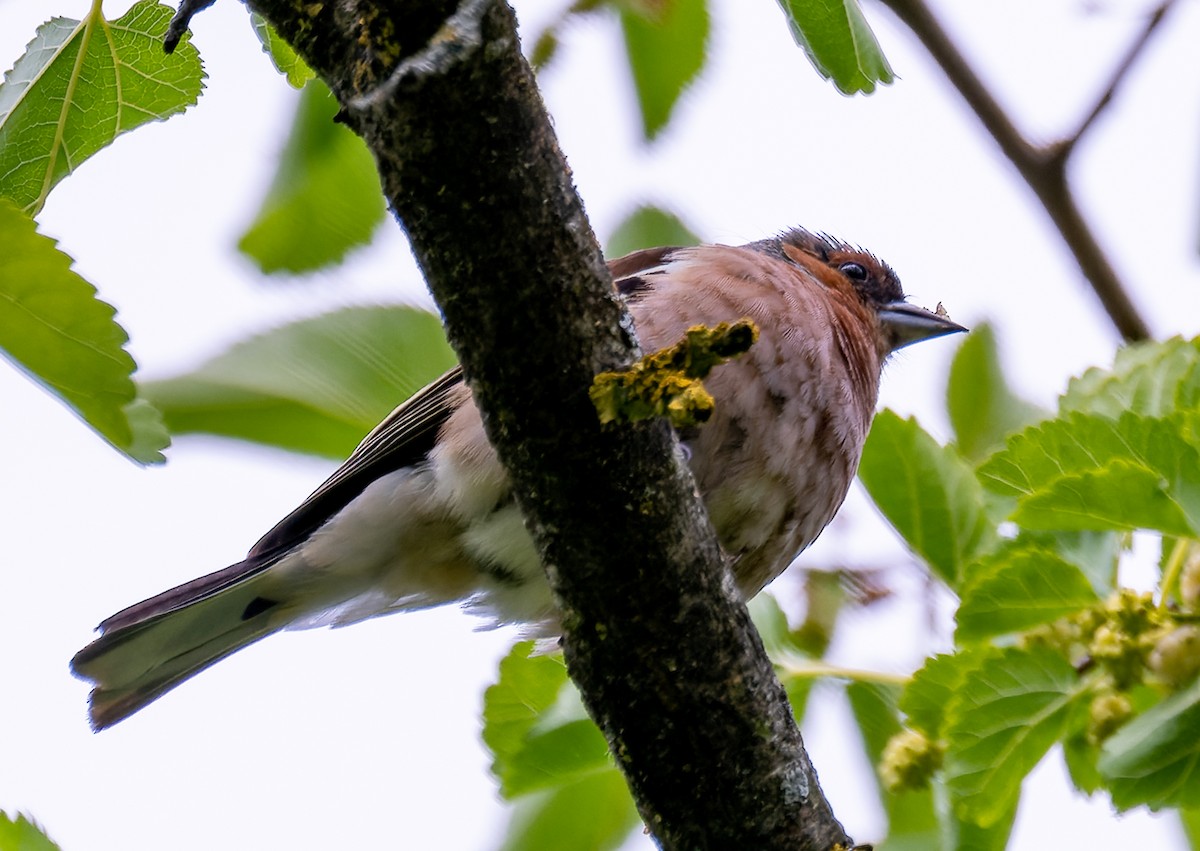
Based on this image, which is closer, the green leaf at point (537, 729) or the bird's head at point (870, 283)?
the green leaf at point (537, 729)

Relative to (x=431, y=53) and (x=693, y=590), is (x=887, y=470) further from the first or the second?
(x=431, y=53)

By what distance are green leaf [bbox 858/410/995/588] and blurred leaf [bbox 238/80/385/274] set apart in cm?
175

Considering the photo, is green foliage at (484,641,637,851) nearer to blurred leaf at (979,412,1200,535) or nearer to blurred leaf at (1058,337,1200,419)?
blurred leaf at (979,412,1200,535)

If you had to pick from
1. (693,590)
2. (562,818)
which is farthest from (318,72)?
(562,818)

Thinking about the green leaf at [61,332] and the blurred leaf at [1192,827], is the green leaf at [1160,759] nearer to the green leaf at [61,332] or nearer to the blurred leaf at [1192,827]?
the blurred leaf at [1192,827]

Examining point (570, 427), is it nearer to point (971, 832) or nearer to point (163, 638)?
point (971, 832)

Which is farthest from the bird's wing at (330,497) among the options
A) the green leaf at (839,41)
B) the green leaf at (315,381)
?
the green leaf at (839,41)

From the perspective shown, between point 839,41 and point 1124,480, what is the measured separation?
42.2 inches

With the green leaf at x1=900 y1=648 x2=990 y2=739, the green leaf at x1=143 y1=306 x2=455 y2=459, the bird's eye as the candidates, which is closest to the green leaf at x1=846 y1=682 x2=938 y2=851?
the green leaf at x1=900 y1=648 x2=990 y2=739

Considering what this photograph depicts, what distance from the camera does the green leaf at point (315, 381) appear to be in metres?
3.92

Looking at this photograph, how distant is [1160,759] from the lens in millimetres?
2762

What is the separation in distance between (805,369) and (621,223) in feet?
3.32

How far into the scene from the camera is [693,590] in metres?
2.52

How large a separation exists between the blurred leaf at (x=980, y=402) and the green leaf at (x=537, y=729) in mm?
1687
